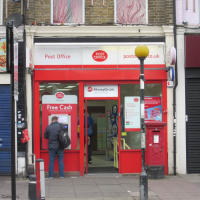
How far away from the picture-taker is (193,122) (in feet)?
40.0

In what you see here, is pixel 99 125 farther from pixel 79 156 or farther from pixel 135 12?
pixel 135 12

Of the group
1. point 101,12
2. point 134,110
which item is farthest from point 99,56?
point 134,110

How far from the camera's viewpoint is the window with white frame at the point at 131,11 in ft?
41.1

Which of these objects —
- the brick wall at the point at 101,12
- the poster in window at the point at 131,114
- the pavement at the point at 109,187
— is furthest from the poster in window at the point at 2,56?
the poster in window at the point at 131,114

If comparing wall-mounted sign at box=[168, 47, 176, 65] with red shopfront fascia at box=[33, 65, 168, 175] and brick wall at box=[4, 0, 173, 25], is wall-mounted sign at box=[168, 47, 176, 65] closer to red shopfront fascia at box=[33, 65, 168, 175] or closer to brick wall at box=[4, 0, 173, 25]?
red shopfront fascia at box=[33, 65, 168, 175]

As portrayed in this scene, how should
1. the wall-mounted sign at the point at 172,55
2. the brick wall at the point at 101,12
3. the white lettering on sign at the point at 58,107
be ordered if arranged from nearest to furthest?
the wall-mounted sign at the point at 172,55, the white lettering on sign at the point at 58,107, the brick wall at the point at 101,12

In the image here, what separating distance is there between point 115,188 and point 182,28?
546cm

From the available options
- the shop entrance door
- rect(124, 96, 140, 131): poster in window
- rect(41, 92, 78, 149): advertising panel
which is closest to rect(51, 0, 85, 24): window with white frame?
rect(41, 92, 78, 149): advertising panel

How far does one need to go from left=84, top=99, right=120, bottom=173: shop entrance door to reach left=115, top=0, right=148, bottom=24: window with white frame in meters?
2.66

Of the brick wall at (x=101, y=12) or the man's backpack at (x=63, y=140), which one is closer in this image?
the man's backpack at (x=63, y=140)

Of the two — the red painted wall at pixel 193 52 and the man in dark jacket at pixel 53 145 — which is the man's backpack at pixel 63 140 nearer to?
the man in dark jacket at pixel 53 145

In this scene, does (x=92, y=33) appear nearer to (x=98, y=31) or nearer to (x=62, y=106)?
(x=98, y=31)

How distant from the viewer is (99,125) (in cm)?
1535

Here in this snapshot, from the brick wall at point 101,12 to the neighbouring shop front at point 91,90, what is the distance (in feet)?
2.62
